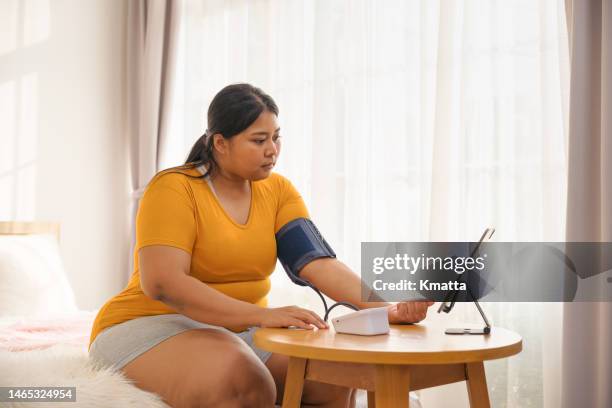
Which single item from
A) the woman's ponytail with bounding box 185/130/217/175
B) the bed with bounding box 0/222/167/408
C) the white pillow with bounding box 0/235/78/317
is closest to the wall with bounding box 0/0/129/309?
the bed with bounding box 0/222/167/408

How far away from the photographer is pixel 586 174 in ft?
7.14

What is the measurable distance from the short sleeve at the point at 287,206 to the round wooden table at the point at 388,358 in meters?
0.43

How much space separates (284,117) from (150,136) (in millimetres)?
903

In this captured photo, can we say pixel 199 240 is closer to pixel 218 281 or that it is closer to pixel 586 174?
pixel 218 281

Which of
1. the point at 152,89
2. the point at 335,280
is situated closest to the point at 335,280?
the point at 335,280

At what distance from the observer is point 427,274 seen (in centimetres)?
204

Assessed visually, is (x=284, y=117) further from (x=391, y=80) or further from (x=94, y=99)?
(x=94, y=99)

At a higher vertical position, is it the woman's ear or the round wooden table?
the woman's ear

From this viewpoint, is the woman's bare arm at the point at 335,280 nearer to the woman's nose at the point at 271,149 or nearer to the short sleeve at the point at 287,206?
the short sleeve at the point at 287,206

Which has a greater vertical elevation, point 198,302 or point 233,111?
point 233,111

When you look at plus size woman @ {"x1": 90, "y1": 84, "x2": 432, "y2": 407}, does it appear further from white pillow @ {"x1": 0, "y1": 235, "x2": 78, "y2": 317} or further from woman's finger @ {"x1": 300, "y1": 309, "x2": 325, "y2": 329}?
white pillow @ {"x1": 0, "y1": 235, "x2": 78, "y2": 317}

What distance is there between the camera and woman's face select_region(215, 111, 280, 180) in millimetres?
1670

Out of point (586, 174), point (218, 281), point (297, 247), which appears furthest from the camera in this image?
point (586, 174)

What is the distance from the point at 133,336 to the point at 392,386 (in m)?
0.62
